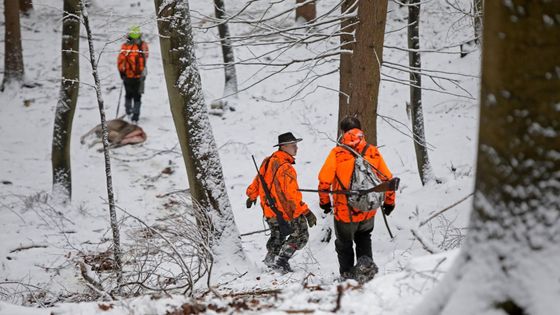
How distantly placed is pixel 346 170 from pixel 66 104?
678 cm

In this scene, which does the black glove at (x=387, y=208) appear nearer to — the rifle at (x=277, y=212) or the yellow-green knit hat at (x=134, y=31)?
the rifle at (x=277, y=212)

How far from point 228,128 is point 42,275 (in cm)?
758

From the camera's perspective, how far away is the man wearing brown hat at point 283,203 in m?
6.79

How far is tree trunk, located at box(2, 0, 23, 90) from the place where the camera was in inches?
638

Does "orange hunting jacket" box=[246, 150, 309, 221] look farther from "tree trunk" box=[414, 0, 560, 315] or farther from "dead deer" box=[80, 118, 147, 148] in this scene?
"dead deer" box=[80, 118, 147, 148]

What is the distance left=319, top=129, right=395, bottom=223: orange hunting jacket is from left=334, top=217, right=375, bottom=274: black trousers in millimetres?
93

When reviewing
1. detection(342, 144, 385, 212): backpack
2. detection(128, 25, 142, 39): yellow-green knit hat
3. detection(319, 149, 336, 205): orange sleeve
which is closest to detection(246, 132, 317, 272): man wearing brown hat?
detection(319, 149, 336, 205): orange sleeve

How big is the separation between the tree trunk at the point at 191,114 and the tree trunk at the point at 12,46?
11.2 meters

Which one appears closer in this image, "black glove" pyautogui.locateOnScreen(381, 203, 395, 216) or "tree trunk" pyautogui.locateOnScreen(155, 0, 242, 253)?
"black glove" pyautogui.locateOnScreen(381, 203, 395, 216)

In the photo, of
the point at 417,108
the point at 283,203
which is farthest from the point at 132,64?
the point at 283,203

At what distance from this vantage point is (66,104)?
10539mm

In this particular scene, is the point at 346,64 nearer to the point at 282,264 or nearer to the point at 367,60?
the point at 367,60

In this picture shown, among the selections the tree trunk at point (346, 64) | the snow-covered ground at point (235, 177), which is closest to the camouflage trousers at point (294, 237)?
the snow-covered ground at point (235, 177)

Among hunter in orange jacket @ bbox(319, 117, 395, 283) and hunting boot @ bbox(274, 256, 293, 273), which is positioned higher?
hunter in orange jacket @ bbox(319, 117, 395, 283)
